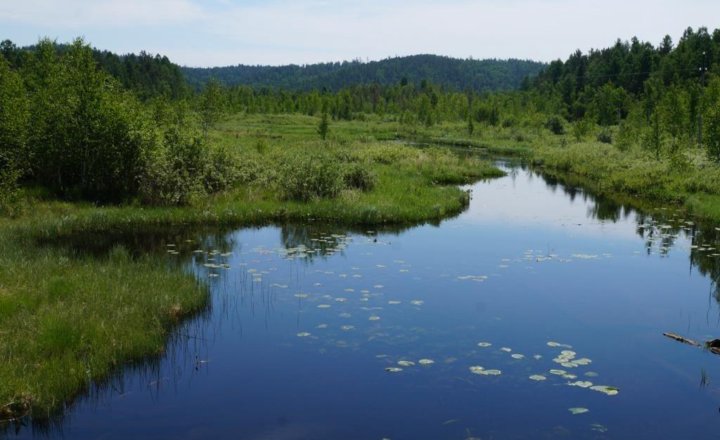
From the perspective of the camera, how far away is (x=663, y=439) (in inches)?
402

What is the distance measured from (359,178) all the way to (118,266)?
18.2m

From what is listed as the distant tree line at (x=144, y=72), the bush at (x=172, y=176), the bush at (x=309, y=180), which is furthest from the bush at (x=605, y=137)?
the distant tree line at (x=144, y=72)

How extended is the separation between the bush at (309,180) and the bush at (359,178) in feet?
7.11

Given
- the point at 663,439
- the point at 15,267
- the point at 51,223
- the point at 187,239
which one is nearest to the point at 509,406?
the point at 663,439

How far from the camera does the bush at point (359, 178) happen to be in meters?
34.5

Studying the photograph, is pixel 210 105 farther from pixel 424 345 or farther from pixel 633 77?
pixel 633 77

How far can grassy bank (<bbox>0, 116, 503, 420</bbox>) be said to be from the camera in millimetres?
11742

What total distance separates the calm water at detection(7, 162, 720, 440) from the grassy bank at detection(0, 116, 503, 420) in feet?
2.27

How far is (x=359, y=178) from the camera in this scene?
34.8 meters

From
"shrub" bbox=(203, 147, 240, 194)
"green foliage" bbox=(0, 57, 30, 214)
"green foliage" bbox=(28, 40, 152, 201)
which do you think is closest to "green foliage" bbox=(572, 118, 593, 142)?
"shrub" bbox=(203, 147, 240, 194)

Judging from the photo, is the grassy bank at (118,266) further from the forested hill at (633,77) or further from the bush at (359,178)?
the forested hill at (633,77)

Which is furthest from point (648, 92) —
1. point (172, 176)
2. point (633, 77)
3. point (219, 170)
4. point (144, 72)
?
point (144, 72)

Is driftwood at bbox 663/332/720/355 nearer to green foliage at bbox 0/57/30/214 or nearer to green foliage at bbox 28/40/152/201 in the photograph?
green foliage at bbox 28/40/152/201

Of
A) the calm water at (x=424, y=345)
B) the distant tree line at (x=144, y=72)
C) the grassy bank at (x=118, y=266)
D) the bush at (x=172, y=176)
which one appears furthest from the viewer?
the distant tree line at (x=144, y=72)
